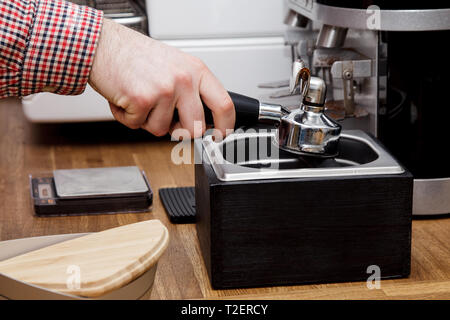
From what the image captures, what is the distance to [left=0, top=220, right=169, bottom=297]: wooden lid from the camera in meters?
0.56

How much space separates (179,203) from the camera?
942mm

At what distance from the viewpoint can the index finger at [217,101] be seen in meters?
0.63

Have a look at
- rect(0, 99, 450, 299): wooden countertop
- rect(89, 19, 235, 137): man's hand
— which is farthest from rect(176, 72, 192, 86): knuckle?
rect(0, 99, 450, 299): wooden countertop

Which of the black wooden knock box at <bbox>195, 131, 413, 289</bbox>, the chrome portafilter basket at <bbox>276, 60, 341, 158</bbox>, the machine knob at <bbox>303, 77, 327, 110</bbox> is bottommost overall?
the black wooden knock box at <bbox>195, 131, 413, 289</bbox>

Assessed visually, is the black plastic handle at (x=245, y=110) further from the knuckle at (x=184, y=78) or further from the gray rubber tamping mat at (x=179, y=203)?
the gray rubber tamping mat at (x=179, y=203)

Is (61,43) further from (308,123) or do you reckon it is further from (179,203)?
(179,203)

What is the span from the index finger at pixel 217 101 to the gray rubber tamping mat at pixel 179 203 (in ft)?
0.87

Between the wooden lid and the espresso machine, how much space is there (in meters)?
0.38

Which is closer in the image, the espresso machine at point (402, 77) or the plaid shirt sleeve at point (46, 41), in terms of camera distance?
the plaid shirt sleeve at point (46, 41)

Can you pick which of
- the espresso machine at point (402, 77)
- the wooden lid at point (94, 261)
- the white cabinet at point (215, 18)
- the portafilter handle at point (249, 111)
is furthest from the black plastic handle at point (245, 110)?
the white cabinet at point (215, 18)

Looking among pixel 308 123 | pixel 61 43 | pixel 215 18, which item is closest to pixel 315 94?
pixel 308 123

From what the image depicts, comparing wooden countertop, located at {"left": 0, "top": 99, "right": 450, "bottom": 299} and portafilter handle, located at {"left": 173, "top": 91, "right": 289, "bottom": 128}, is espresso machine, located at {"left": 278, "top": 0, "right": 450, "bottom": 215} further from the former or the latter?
portafilter handle, located at {"left": 173, "top": 91, "right": 289, "bottom": 128}

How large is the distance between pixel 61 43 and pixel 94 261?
189 millimetres
